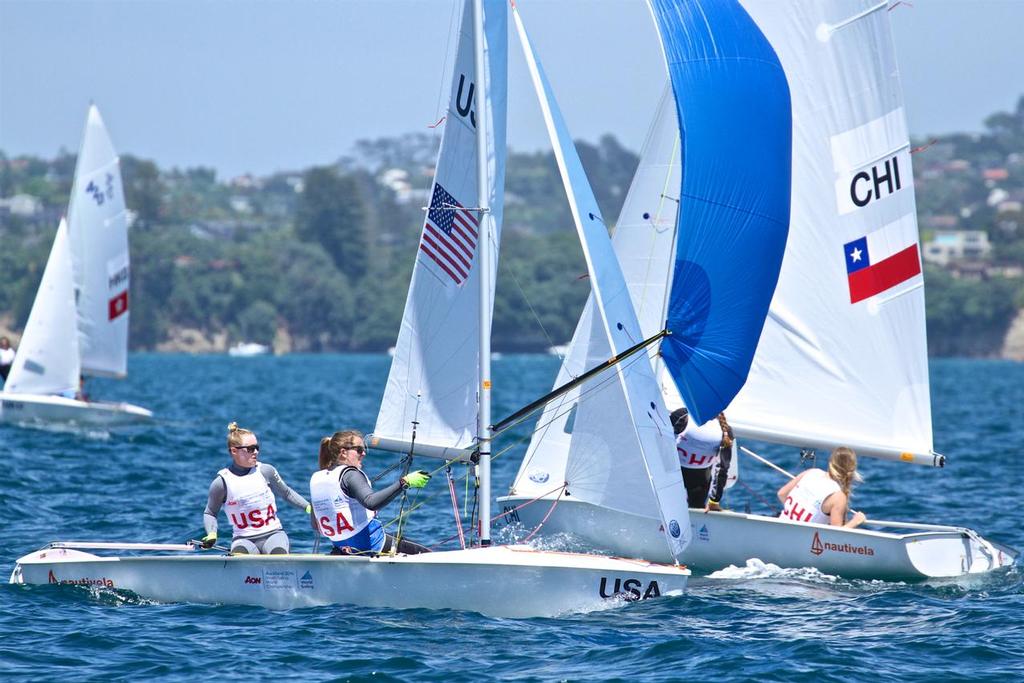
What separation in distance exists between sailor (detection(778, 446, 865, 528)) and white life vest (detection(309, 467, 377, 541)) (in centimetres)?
405

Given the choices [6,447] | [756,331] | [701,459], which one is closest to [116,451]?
[6,447]

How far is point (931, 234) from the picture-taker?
602 feet

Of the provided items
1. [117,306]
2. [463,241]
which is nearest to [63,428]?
[117,306]

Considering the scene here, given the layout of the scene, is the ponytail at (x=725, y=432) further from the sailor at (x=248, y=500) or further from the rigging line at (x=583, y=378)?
the sailor at (x=248, y=500)

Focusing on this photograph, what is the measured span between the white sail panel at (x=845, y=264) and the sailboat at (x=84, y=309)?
49.9 feet

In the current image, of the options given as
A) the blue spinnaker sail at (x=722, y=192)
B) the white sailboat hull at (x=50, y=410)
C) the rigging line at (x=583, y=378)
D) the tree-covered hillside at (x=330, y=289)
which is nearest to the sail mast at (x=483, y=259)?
the rigging line at (x=583, y=378)

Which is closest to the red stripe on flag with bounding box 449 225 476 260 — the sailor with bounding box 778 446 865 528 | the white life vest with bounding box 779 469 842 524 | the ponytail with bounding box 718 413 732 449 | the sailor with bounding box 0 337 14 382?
the ponytail with bounding box 718 413 732 449

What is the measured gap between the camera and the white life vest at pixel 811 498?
534 inches

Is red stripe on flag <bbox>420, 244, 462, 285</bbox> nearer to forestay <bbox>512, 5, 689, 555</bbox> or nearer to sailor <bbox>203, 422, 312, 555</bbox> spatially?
forestay <bbox>512, 5, 689, 555</bbox>

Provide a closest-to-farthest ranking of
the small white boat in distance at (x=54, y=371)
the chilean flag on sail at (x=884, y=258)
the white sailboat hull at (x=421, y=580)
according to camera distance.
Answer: the white sailboat hull at (x=421, y=580), the chilean flag on sail at (x=884, y=258), the small white boat in distance at (x=54, y=371)

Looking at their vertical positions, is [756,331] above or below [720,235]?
below

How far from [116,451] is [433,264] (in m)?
13.1

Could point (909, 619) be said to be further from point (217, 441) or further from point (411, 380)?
point (217, 441)

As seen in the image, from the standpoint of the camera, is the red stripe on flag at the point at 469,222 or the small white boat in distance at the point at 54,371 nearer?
the red stripe on flag at the point at 469,222
